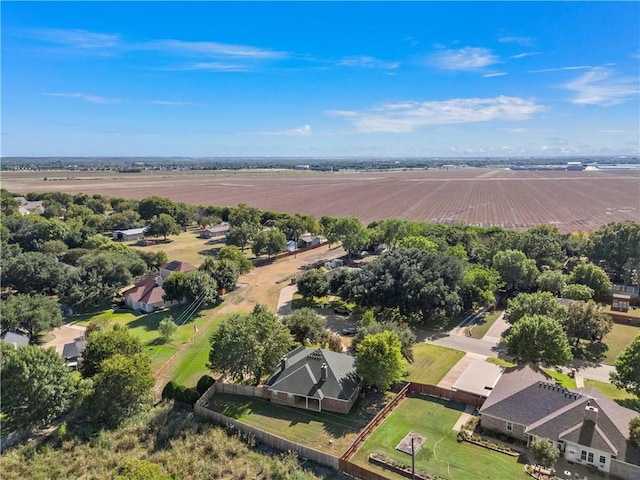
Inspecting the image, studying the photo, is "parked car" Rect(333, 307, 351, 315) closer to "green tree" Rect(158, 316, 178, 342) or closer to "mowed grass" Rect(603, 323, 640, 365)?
"green tree" Rect(158, 316, 178, 342)

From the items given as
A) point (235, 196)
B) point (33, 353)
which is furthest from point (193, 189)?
point (33, 353)

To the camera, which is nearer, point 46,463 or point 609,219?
point 46,463

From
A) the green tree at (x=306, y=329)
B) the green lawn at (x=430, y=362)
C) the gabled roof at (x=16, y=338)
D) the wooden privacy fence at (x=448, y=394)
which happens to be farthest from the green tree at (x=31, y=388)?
the green lawn at (x=430, y=362)

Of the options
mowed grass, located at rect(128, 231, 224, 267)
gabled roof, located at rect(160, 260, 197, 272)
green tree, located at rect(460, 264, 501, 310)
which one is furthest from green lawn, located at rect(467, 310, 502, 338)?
mowed grass, located at rect(128, 231, 224, 267)

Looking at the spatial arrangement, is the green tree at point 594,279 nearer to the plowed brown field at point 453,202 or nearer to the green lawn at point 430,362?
the green lawn at point 430,362

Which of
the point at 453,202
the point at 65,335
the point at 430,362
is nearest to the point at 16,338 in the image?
the point at 65,335

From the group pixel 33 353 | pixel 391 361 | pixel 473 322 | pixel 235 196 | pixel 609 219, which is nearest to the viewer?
pixel 33 353

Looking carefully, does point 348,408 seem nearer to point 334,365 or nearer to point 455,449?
point 334,365
